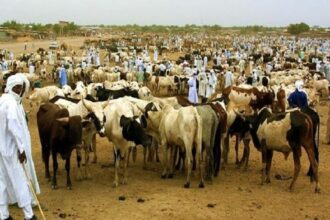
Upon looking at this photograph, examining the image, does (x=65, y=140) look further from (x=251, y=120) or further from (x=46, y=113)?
(x=251, y=120)

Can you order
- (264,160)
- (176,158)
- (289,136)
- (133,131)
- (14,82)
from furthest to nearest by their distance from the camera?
(176,158)
(264,160)
(133,131)
(289,136)
(14,82)

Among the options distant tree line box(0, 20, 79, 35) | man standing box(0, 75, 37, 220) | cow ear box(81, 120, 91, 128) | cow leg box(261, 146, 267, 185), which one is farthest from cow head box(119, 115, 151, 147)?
distant tree line box(0, 20, 79, 35)

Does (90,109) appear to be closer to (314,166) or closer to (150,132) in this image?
(150,132)

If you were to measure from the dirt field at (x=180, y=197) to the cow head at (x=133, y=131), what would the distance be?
102 centimetres

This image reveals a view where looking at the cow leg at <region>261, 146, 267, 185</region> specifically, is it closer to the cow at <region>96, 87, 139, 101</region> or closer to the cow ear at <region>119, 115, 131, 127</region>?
the cow ear at <region>119, 115, 131, 127</region>

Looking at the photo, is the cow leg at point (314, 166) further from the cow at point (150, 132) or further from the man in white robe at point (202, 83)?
the man in white robe at point (202, 83)

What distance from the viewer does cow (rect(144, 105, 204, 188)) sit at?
9930mm

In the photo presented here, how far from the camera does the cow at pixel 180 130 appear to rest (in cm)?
993

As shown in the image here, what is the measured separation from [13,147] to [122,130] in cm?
309

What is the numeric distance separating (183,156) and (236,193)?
208cm

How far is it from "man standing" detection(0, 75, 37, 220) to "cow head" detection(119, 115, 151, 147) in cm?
293

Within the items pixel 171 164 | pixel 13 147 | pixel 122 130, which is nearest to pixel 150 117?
pixel 171 164

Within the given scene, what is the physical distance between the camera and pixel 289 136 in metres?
9.54

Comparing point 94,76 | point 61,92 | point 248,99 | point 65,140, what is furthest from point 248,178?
point 94,76
